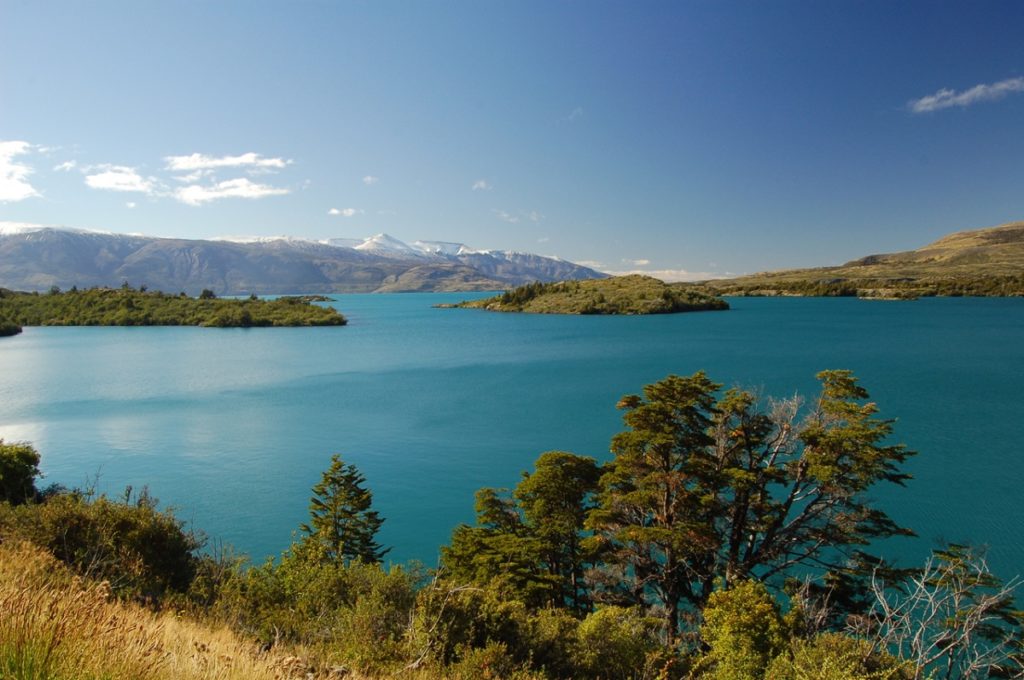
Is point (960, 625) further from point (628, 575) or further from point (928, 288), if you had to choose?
point (928, 288)

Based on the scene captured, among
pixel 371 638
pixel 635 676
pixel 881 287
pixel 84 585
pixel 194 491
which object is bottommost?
pixel 194 491

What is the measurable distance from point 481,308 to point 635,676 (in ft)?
555

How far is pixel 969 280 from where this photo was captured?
555 ft

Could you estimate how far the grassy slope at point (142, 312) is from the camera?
386 ft

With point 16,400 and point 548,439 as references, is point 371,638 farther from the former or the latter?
point 16,400

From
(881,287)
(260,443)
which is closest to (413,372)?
(260,443)

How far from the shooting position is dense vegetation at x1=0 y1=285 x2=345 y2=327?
118 meters

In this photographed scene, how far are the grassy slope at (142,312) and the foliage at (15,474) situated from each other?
102 meters

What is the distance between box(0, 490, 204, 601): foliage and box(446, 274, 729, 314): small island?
129 meters

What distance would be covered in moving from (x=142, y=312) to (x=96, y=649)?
143103mm

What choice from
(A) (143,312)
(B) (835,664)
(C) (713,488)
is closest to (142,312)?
(A) (143,312)

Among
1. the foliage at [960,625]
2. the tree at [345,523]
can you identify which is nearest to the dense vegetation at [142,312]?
the tree at [345,523]

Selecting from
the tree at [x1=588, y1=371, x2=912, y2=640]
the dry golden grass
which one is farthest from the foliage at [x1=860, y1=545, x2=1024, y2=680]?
the dry golden grass

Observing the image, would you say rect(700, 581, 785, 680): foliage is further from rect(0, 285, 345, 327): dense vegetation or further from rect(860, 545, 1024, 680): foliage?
rect(0, 285, 345, 327): dense vegetation
